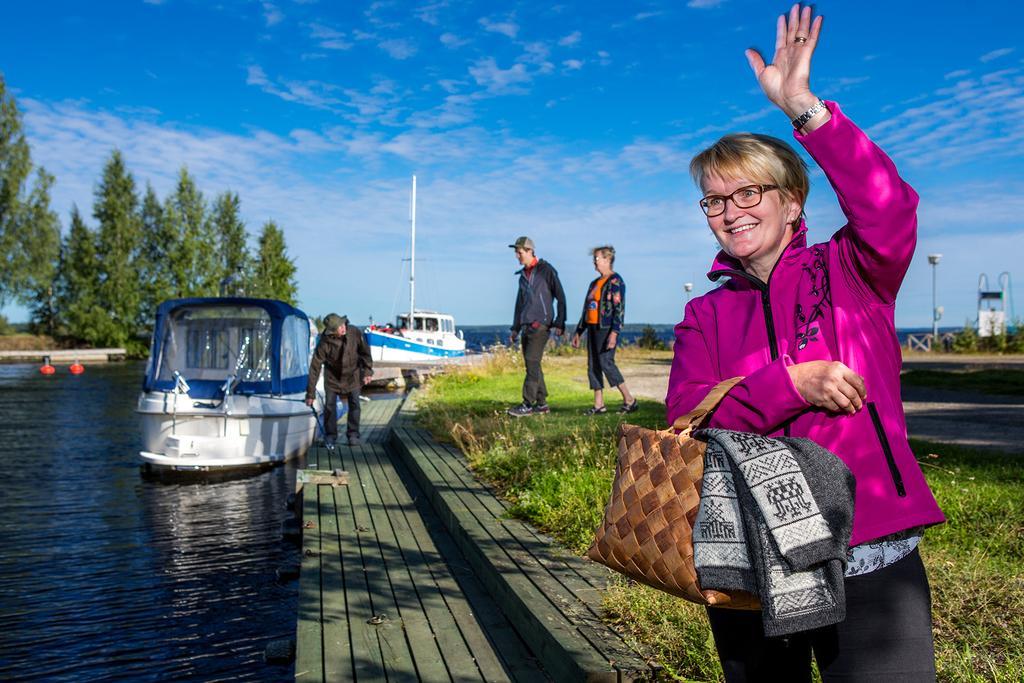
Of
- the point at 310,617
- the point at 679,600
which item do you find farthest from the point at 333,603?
the point at 679,600

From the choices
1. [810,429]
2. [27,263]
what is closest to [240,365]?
[810,429]

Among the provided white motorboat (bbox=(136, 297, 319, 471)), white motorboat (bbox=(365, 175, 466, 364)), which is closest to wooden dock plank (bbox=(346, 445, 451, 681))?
white motorboat (bbox=(136, 297, 319, 471))

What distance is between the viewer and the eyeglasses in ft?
6.68

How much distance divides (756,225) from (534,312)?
9.97m

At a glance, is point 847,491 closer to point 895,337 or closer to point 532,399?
point 895,337

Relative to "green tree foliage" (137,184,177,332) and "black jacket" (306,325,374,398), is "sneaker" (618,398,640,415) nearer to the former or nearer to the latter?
"black jacket" (306,325,374,398)

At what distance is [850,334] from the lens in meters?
1.83

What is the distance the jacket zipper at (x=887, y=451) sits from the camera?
1785 millimetres

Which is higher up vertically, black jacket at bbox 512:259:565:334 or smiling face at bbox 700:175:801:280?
black jacket at bbox 512:259:565:334

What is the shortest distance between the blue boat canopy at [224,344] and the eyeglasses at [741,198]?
1346 cm

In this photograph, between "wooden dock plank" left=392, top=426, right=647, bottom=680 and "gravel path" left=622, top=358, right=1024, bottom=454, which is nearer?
"wooden dock plank" left=392, top=426, right=647, bottom=680

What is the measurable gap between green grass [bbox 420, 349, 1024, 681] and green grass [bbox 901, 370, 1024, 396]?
7.30m

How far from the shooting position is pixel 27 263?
175 feet

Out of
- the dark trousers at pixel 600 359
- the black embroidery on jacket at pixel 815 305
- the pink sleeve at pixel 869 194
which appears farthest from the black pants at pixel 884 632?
the dark trousers at pixel 600 359
